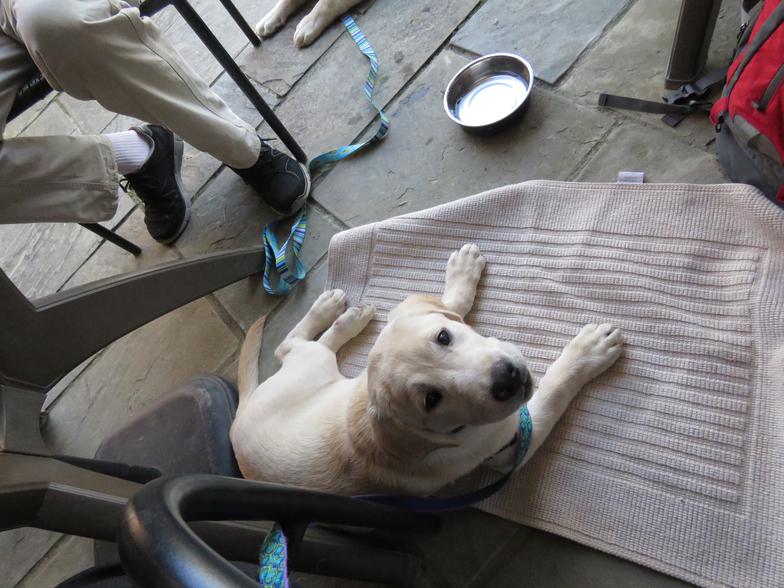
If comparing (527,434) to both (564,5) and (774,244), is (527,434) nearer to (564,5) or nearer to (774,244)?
(774,244)

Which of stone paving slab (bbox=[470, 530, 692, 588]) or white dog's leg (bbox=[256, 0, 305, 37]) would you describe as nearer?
stone paving slab (bbox=[470, 530, 692, 588])

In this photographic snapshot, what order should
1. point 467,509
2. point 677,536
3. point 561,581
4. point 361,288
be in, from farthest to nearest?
point 361,288 < point 467,509 < point 561,581 < point 677,536

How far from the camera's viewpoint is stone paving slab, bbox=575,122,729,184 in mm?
2109

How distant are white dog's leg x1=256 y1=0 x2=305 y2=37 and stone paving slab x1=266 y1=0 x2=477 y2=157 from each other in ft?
1.70

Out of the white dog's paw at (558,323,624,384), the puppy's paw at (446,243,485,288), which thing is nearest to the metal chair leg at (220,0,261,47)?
the puppy's paw at (446,243,485,288)

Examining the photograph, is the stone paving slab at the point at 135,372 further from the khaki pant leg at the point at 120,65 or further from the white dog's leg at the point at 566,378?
the white dog's leg at the point at 566,378

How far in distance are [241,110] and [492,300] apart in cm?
225

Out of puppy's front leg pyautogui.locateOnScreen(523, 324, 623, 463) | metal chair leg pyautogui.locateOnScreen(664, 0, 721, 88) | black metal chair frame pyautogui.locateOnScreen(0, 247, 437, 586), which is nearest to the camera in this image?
black metal chair frame pyautogui.locateOnScreen(0, 247, 437, 586)

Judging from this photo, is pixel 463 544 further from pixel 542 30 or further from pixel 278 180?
pixel 542 30

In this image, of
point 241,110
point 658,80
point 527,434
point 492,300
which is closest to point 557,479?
point 527,434

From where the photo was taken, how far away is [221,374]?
9.16 feet

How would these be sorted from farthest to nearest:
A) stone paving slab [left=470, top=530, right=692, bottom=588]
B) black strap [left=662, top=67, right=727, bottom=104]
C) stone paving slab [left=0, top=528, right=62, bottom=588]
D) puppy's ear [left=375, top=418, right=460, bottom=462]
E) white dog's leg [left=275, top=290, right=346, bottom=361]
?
stone paving slab [left=0, top=528, right=62, bottom=588]
white dog's leg [left=275, top=290, right=346, bottom=361]
black strap [left=662, top=67, right=727, bottom=104]
stone paving slab [left=470, top=530, right=692, bottom=588]
puppy's ear [left=375, top=418, right=460, bottom=462]

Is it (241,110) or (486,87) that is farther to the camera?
(241,110)

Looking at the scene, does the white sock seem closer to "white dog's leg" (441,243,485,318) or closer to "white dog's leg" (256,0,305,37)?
"white dog's leg" (256,0,305,37)
